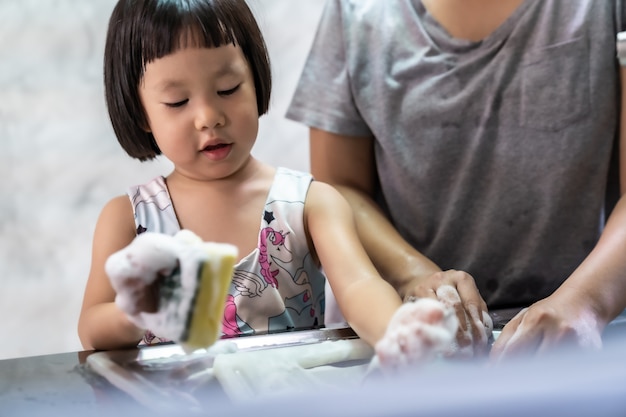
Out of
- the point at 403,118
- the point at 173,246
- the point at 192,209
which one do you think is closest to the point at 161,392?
the point at 173,246

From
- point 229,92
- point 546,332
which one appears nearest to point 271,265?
point 229,92

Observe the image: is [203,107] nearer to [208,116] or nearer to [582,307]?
[208,116]

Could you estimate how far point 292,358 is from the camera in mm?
715

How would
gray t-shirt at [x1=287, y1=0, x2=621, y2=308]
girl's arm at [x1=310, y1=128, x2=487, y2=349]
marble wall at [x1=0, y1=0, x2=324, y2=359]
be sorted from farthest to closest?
marble wall at [x1=0, y1=0, x2=324, y2=359] → gray t-shirt at [x1=287, y1=0, x2=621, y2=308] → girl's arm at [x1=310, y1=128, x2=487, y2=349]

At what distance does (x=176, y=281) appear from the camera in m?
0.57

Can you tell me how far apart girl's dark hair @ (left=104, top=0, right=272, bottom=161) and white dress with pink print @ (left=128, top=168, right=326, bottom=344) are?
0.28ft

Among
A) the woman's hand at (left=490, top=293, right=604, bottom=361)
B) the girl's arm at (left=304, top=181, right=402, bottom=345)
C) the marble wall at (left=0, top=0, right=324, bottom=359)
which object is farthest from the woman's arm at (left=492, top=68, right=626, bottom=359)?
the marble wall at (left=0, top=0, right=324, bottom=359)

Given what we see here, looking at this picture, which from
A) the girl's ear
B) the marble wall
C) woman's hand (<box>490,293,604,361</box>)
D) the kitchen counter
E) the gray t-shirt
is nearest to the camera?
the kitchen counter

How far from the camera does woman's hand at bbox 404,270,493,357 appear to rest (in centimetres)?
72

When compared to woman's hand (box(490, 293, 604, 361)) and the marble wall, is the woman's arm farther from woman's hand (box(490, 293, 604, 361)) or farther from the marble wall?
the marble wall

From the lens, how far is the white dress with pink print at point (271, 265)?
0.87 m

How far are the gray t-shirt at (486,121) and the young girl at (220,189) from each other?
0.70ft

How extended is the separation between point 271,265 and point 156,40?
0.88ft

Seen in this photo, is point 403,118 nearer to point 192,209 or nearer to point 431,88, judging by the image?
point 431,88
